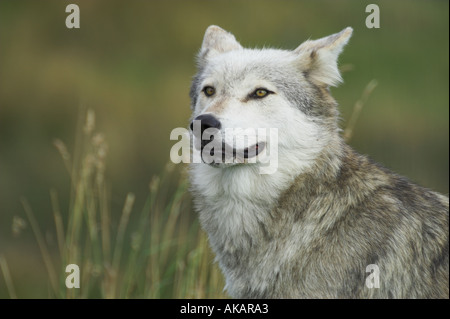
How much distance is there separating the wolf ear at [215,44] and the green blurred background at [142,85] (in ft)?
14.9

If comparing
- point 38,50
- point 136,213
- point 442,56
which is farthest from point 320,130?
point 442,56

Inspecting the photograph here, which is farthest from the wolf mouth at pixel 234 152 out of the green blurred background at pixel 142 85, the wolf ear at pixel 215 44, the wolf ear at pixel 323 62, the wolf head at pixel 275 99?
the green blurred background at pixel 142 85

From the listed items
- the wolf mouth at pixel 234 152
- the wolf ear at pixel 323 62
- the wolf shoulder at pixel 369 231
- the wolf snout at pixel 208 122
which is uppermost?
the wolf ear at pixel 323 62

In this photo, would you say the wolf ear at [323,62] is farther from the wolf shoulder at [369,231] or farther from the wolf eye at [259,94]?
the wolf shoulder at [369,231]

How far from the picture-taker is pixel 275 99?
13.9ft

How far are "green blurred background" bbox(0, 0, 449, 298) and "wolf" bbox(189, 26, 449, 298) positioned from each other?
15.6 ft

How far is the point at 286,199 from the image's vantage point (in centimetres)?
424

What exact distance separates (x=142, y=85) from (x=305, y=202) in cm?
825

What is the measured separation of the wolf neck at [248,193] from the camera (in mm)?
4230

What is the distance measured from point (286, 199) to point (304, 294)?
24.0 inches

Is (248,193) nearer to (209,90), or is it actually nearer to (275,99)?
(275,99)

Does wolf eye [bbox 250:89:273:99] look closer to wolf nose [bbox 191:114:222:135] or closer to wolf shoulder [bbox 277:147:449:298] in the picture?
wolf nose [bbox 191:114:222:135]

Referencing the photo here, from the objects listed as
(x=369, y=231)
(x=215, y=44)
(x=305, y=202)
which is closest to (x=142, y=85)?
(x=215, y=44)

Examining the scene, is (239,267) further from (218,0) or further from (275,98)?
(218,0)
